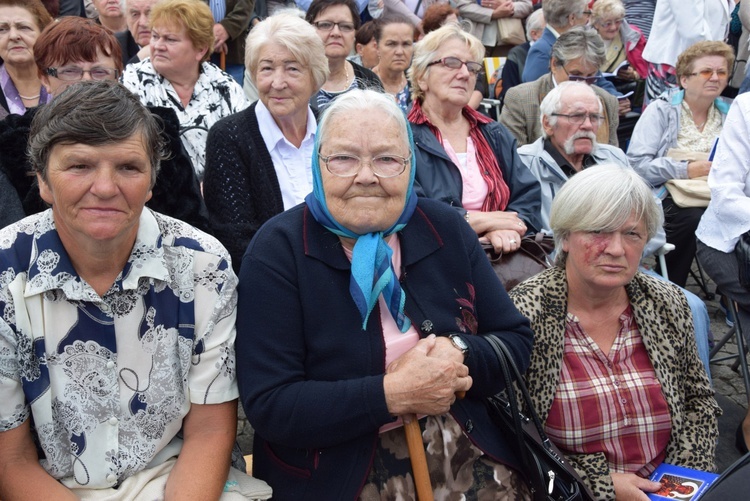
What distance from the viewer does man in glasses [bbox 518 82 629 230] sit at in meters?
4.15

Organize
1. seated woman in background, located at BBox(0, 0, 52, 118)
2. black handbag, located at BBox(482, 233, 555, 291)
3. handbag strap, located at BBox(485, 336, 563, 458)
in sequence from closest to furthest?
handbag strap, located at BBox(485, 336, 563, 458)
black handbag, located at BBox(482, 233, 555, 291)
seated woman in background, located at BBox(0, 0, 52, 118)

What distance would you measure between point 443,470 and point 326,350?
0.51 metres

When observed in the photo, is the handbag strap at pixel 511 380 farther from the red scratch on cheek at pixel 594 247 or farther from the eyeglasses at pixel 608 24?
the eyeglasses at pixel 608 24

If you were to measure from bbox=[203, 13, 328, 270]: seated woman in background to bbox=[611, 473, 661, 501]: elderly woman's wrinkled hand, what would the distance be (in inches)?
67.9

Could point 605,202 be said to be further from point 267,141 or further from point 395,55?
point 395,55

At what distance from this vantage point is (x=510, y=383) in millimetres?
2266

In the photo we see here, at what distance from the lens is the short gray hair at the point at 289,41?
12.2 ft

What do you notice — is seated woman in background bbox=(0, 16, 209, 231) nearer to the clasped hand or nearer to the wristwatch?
the wristwatch

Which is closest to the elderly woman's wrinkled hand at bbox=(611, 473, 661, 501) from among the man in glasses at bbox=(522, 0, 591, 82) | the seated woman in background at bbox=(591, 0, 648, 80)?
the man in glasses at bbox=(522, 0, 591, 82)

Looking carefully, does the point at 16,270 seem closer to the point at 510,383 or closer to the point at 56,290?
the point at 56,290

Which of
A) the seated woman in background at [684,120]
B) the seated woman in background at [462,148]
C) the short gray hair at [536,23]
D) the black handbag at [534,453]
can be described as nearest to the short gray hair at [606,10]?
the short gray hair at [536,23]

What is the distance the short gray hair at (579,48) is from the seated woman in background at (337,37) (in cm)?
138

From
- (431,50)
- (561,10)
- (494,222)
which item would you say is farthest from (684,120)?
(494,222)

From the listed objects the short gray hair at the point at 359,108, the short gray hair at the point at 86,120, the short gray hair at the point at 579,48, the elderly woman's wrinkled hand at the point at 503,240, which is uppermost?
the short gray hair at the point at 86,120
